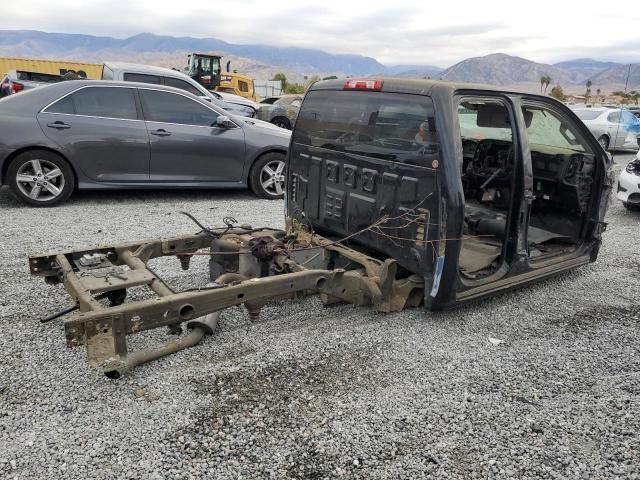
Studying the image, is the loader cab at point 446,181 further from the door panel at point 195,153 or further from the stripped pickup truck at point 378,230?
the door panel at point 195,153

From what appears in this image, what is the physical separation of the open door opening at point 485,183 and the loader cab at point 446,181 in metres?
0.01

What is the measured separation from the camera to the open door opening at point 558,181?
16.2ft

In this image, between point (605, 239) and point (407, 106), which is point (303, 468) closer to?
point (407, 106)

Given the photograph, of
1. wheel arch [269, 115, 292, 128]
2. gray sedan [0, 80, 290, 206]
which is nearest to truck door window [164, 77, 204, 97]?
gray sedan [0, 80, 290, 206]

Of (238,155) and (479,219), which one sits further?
(238,155)

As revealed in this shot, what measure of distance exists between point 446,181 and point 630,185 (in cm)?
588

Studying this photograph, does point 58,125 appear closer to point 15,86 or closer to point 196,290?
point 196,290

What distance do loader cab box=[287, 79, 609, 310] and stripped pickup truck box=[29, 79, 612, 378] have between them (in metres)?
0.01

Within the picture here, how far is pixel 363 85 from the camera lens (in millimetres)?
4102

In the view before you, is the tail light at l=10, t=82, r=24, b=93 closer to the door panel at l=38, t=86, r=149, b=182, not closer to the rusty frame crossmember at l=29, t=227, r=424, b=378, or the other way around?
the door panel at l=38, t=86, r=149, b=182

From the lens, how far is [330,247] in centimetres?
425

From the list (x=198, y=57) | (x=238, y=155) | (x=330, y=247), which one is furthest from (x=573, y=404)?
A: (x=198, y=57)

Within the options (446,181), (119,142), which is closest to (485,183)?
(446,181)

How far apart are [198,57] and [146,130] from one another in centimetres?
1815
